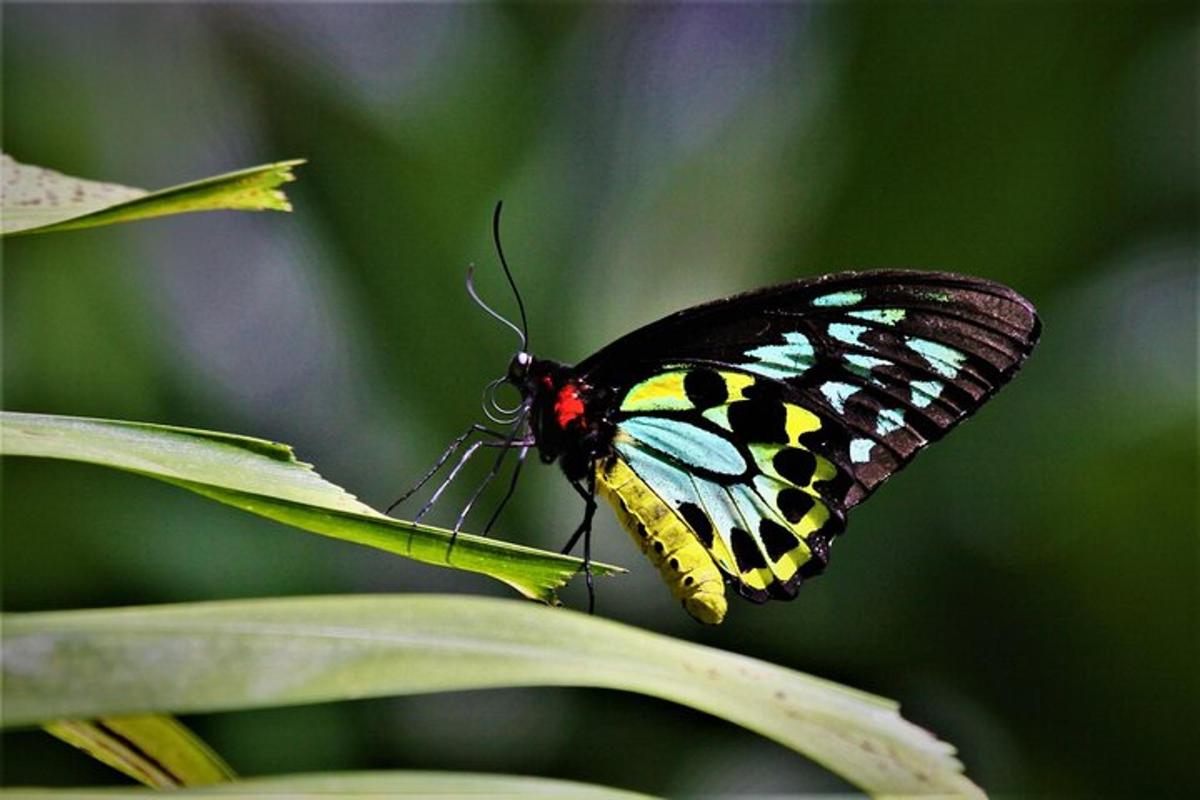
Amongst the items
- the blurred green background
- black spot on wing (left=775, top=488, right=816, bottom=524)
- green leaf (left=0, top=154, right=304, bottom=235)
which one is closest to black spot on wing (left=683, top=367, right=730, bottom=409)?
black spot on wing (left=775, top=488, right=816, bottom=524)

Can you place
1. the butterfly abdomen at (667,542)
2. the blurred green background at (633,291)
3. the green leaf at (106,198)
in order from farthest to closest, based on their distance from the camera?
1. the blurred green background at (633,291)
2. the butterfly abdomen at (667,542)
3. the green leaf at (106,198)

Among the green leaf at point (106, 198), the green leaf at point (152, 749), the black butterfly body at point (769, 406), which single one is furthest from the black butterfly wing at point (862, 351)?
the green leaf at point (152, 749)

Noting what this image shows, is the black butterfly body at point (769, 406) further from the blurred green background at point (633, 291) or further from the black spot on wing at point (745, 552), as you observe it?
the blurred green background at point (633, 291)

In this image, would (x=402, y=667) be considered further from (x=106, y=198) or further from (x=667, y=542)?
(x=667, y=542)

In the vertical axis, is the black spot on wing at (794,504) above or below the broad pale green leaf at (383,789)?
above

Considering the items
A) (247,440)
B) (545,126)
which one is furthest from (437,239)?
(247,440)

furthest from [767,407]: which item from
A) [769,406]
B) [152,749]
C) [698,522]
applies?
[152,749]

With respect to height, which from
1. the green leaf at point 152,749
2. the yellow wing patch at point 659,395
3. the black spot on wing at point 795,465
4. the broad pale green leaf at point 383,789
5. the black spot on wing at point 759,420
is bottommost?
the broad pale green leaf at point 383,789

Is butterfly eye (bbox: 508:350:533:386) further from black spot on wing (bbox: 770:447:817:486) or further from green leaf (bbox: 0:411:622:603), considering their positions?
green leaf (bbox: 0:411:622:603)
